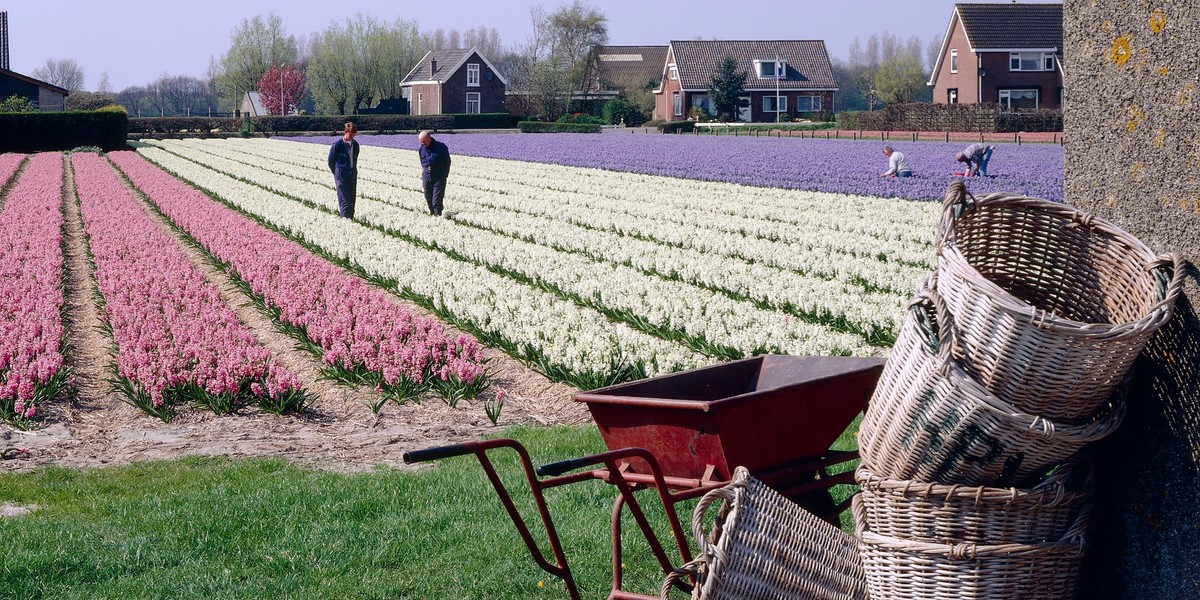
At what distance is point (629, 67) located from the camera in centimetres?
11688

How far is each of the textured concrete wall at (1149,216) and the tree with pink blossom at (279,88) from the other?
363ft

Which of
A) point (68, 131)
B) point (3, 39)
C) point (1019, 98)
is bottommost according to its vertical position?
point (68, 131)

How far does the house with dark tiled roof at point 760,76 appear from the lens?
86.7m

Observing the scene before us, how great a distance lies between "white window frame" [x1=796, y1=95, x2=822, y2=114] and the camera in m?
88.2

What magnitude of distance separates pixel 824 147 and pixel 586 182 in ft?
54.8

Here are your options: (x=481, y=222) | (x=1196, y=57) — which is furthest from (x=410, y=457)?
(x=481, y=222)

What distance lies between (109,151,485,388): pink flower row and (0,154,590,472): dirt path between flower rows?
23 cm

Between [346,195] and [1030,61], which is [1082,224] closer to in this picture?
[346,195]

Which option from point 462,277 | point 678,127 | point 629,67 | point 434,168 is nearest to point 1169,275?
point 462,277

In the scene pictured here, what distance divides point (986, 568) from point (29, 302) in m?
9.94

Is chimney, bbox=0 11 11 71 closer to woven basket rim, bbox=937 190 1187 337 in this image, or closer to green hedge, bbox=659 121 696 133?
green hedge, bbox=659 121 696 133

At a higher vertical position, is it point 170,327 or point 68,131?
point 68,131

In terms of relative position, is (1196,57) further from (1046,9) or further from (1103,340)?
(1046,9)

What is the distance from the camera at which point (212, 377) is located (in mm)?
8453
